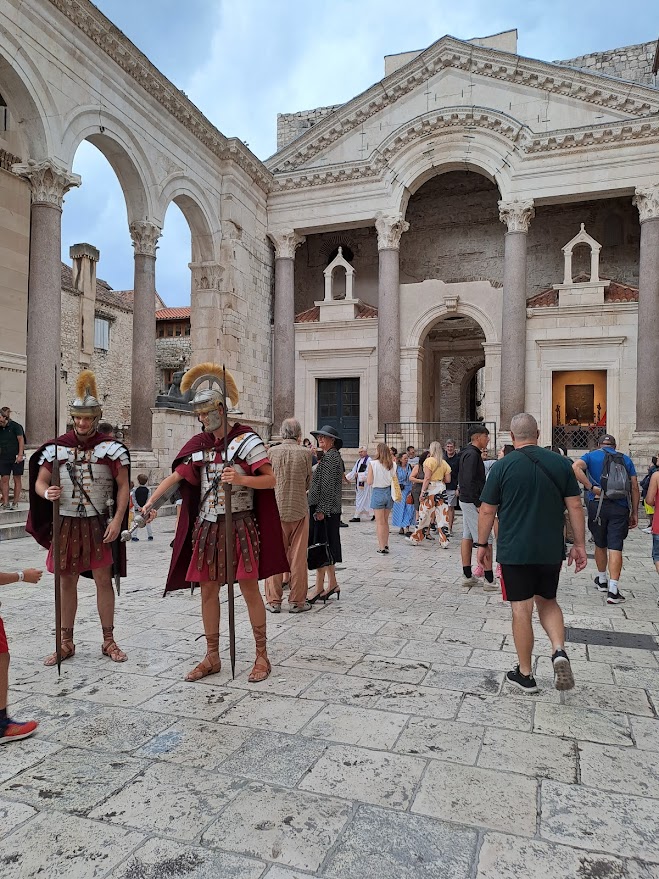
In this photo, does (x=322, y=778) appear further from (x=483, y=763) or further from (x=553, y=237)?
(x=553, y=237)

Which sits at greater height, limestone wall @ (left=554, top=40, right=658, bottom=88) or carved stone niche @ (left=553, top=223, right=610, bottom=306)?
limestone wall @ (left=554, top=40, right=658, bottom=88)

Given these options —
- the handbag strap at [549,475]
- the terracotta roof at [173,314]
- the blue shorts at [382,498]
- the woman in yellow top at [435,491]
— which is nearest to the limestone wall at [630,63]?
the woman in yellow top at [435,491]

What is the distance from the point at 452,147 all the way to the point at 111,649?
1679cm

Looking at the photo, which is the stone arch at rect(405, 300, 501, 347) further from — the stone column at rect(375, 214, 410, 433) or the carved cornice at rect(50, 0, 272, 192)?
the carved cornice at rect(50, 0, 272, 192)

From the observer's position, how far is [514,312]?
16.5 meters

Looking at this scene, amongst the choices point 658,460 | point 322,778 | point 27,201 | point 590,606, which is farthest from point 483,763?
point 27,201

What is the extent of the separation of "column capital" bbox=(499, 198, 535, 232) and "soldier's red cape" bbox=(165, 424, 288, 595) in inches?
586

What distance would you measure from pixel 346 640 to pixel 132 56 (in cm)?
1312

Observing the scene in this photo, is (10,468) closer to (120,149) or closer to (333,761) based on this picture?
(120,149)

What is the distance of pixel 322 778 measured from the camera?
2.79m

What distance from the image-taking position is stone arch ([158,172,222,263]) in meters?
14.8

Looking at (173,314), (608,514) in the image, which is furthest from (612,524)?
(173,314)

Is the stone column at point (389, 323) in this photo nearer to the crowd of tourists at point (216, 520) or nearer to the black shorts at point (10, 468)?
the black shorts at point (10, 468)

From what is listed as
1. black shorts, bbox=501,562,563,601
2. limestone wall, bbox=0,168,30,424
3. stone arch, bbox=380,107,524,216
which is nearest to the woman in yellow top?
black shorts, bbox=501,562,563,601
